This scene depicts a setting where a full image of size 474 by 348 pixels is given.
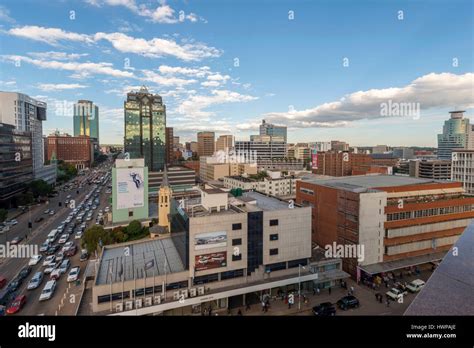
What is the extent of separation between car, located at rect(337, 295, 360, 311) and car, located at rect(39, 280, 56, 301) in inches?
632

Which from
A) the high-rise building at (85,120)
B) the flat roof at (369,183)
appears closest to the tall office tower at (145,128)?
the flat roof at (369,183)

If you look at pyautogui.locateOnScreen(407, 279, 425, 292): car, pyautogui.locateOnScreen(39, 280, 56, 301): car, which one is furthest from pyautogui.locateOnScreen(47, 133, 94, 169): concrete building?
pyautogui.locateOnScreen(407, 279, 425, 292): car

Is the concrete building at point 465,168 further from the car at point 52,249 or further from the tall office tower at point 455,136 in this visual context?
the tall office tower at point 455,136

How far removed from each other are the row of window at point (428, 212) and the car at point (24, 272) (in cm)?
2411

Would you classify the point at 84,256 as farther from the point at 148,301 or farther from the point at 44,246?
the point at 148,301

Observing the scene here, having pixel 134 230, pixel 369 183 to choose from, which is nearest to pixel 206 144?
pixel 134 230

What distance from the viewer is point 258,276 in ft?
48.4

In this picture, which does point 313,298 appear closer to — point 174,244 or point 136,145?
point 174,244

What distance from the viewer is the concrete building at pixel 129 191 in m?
28.5

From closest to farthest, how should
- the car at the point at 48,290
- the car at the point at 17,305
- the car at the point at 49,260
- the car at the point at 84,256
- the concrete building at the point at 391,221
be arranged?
the car at the point at 17,305 → the car at the point at 48,290 → the concrete building at the point at 391,221 → the car at the point at 49,260 → the car at the point at 84,256

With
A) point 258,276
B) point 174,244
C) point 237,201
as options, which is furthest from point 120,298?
point 237,201

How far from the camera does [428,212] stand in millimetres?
19203

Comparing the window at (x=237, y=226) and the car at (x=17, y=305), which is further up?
the window at (x=237, y=226)
